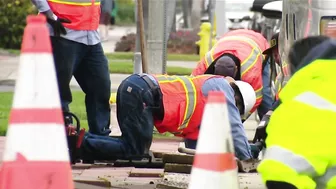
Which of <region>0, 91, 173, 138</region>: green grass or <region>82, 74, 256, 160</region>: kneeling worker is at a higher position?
<region>82, 74, 256, 160</region>: kneeling worker

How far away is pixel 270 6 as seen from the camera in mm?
10789

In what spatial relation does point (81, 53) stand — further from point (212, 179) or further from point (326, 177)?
point (326, 177)

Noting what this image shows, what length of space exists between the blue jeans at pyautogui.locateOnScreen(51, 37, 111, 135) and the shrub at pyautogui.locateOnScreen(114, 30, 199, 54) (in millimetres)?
14879

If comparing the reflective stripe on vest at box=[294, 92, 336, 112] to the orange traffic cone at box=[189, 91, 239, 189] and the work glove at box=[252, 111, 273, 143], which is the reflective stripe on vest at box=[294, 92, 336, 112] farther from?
the work glove at box=[252, 111, 273, 143]

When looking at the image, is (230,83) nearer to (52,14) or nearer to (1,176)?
(52,14)

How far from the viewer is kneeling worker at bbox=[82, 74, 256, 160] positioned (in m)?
6.88

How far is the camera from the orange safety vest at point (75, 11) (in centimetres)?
771

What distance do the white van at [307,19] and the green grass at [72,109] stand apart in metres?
2.49

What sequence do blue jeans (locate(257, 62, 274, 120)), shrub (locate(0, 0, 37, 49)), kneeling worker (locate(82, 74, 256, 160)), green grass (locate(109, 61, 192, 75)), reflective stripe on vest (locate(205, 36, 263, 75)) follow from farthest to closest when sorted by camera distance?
shrub (locate(0, 0, 37, 49)) → green grass (locate(109, 61, 192, 75)) → blue jeans (locate(257, 62, 274, 120)) → reflective stripe on vest (locate(205, 36, 263, 75)) → kneeling worker (locate(82, 74, 256, 160))

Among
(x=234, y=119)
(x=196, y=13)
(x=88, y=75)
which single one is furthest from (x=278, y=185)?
(x=196, y=13)

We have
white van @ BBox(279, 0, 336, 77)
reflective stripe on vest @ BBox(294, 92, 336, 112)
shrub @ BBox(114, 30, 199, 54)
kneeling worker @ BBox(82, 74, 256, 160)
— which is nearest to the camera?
reflective stripe on vest @ BBox(294, 92, 336, 112)

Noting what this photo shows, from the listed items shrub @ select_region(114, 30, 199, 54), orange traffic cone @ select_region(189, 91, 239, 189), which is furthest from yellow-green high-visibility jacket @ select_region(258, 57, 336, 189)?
shrub @ select_region(114, 30, 199, 54)

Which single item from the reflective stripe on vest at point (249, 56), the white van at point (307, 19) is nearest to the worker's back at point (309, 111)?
the white van at point (307, 19)

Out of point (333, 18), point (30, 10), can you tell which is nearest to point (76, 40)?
point (333, 18)
